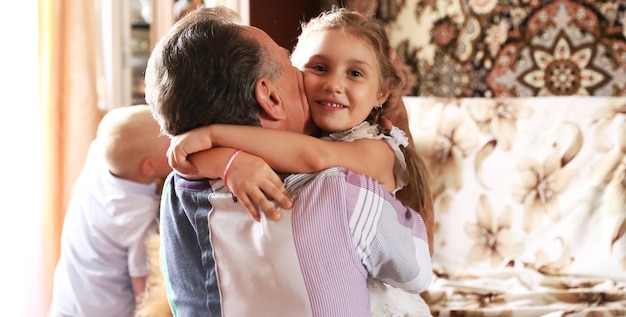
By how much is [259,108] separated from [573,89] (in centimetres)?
218

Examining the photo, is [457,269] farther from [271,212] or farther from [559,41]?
[271,212]

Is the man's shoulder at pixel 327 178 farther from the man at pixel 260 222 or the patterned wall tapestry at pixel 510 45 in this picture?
the patterned wall tapestry at pixel 510 45

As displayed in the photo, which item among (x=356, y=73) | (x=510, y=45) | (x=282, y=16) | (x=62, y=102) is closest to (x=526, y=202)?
(x=510, y=45)

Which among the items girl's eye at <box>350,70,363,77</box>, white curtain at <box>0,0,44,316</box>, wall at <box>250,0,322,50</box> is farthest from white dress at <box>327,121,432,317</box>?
wall at <box>250,0,322,50</box>

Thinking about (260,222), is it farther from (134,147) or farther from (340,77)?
(134,147)

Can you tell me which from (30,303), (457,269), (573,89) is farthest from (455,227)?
(30,303)

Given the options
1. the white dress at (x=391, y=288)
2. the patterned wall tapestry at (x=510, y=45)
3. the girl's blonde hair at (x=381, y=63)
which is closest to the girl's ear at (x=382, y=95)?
the girl's blonde hair at (x=381, y=63)

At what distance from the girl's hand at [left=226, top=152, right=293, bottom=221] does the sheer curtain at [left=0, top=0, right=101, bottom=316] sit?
4.63 ft

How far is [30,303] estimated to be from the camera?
216 cm

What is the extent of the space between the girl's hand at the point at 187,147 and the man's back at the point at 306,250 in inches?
2.0

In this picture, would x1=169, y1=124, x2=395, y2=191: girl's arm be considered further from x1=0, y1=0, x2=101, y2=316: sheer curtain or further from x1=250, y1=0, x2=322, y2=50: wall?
x1=250, y1=0, x2=322, y2=50: wall

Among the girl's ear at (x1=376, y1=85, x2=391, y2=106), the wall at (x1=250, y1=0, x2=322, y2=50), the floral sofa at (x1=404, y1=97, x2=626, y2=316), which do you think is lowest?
the floral sofa at (x1=404, y1=97, x2=626, y2=316)

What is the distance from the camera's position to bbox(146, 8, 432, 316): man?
0.89 m

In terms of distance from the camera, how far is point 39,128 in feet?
7.31
